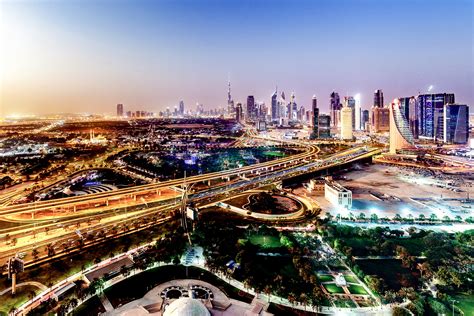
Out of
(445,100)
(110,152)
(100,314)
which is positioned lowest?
(100,314)

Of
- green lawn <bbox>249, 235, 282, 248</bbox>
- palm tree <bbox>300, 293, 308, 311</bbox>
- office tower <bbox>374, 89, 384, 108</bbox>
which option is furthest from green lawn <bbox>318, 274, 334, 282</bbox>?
office tower <bbox>374, 89, 384, 108</bbox>

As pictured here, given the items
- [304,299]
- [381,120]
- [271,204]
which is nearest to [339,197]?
[271,204]

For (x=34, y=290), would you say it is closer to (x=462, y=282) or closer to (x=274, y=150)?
(x=462, y=282)

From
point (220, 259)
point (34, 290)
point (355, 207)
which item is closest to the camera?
point (34, 290)

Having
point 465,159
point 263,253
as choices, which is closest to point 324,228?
point 263,253

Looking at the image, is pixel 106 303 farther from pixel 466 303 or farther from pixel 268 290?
pixel 466 303

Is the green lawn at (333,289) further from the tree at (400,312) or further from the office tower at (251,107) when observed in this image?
the office tower at (251,107)

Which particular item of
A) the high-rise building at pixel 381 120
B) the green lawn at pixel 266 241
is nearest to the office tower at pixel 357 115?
the high-rise building at pixel 381 120
